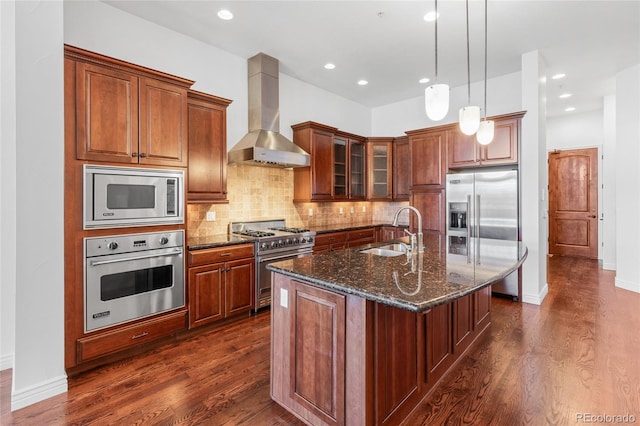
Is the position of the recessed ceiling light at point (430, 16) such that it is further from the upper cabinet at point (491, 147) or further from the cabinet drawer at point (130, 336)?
the cabinet drawer at point (130, 336)

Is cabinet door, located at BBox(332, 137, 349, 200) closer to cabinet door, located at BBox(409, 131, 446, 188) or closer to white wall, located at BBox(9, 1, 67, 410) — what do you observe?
cabinet door, located at BBox(409, 131, 446, 188)

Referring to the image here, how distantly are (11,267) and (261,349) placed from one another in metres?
2.05

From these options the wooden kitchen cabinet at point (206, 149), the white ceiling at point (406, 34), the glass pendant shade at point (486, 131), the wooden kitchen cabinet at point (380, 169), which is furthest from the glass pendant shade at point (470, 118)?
the wooden kitchen cabinet at point (380, 169)

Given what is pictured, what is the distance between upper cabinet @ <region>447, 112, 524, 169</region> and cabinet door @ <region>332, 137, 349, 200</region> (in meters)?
1.59

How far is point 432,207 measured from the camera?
4758 mm

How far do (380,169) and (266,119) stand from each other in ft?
8.04

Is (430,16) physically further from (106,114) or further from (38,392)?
(38,392)

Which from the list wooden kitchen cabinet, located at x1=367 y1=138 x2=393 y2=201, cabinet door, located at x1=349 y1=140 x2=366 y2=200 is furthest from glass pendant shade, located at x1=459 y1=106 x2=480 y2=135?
wooden kitchen cabinet, located at x1=367 y1=138 x2=393 y2=201

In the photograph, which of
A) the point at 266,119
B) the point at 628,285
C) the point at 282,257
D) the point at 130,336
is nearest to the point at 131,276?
the point at 130,336

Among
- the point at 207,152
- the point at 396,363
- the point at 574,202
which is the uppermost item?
the point at 207,152

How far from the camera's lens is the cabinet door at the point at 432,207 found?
15.2ft

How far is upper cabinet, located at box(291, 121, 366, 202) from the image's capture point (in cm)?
457

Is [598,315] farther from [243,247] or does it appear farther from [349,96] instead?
[349,96]

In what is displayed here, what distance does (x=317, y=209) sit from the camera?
203 inches
